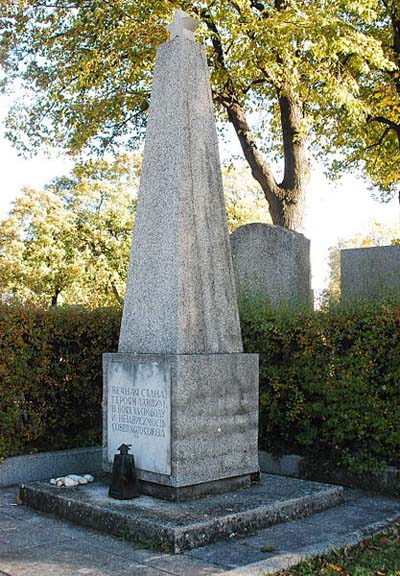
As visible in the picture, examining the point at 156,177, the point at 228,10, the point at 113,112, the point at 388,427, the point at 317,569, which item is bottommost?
the point at 317,569

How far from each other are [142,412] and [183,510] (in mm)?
971

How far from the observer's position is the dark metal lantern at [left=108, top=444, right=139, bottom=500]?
231 inches

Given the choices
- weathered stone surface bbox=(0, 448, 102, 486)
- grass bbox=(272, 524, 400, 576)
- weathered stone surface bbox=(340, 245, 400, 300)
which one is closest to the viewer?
grass bbox=(272, 524, 400, 576)

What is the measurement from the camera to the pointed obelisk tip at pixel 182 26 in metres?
6.63

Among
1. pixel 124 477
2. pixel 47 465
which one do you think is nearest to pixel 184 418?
pixel 124 477

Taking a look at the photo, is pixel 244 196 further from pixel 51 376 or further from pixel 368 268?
pixel 51 376

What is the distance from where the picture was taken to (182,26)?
663cm

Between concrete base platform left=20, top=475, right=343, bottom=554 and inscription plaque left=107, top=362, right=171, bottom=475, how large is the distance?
0.35 m

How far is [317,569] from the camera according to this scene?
4.64 meters

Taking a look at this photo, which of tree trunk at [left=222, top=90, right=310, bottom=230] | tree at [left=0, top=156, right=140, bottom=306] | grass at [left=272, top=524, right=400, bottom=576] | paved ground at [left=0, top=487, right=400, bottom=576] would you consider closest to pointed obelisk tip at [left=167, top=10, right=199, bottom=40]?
paved ground at [left=0, top=487, right=400, bottom=576]

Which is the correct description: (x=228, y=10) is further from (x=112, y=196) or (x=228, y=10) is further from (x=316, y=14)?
(x=112, y=196)

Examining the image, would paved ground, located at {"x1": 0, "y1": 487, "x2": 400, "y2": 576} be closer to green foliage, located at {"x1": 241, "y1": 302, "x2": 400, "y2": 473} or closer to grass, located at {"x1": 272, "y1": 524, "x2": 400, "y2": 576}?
grass, located at {"x1": 272, "y1": 524, "x2": 400, "y2": 576}

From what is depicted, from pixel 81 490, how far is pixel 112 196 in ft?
106

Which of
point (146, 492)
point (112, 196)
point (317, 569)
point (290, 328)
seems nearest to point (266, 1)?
point (290, 328)
